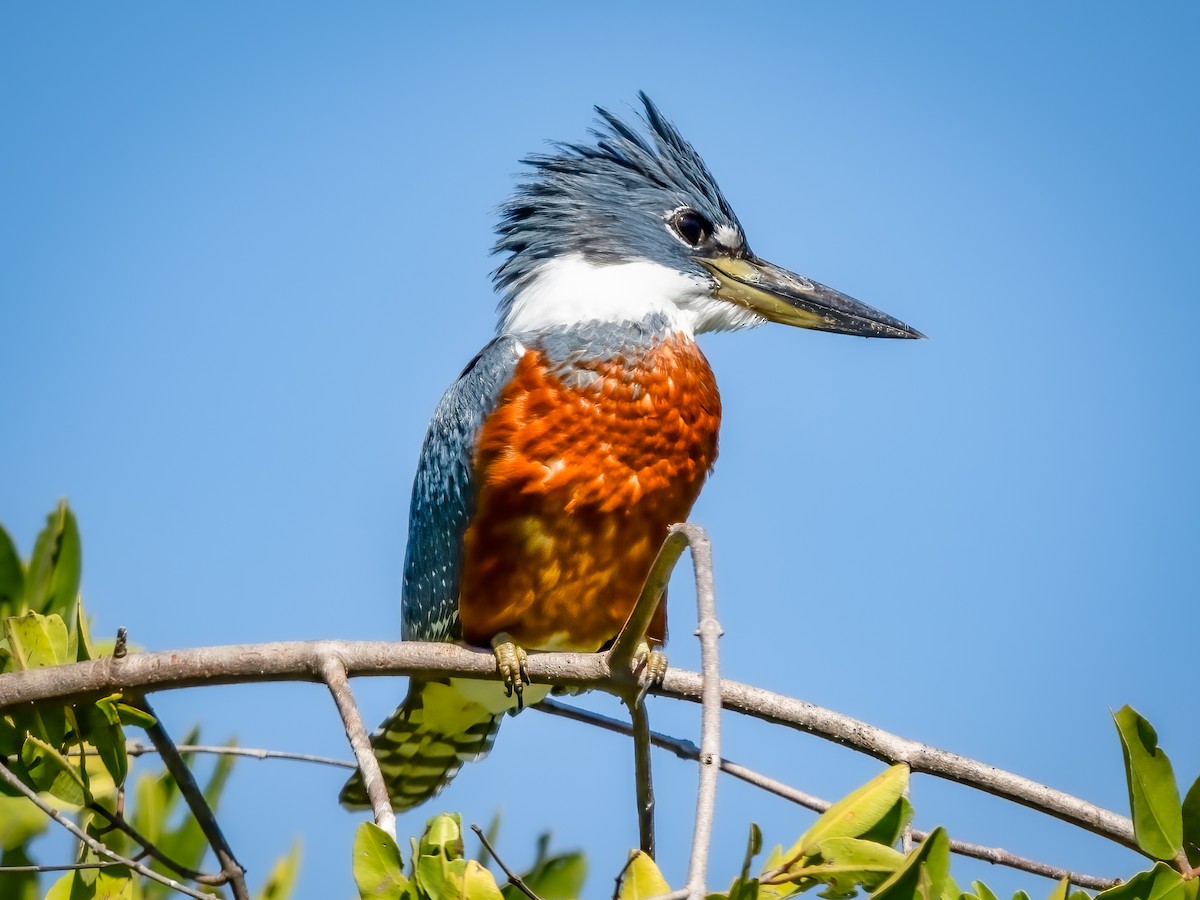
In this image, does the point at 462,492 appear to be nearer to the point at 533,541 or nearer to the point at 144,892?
the point at 533,541

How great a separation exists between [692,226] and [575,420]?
1047 mm

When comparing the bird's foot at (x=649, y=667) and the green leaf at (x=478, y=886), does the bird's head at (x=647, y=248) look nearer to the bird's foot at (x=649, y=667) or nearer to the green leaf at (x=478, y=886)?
the bird's foot at (x=649, y=667)

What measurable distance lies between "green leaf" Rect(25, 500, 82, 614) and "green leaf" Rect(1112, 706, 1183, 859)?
2.37 m

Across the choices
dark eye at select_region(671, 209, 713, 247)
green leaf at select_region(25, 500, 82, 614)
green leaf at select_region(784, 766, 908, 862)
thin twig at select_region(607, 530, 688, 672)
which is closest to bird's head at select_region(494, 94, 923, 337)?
dark eye at select_region(671, 209, 713, 247)

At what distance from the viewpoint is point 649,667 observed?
3248 millimetres

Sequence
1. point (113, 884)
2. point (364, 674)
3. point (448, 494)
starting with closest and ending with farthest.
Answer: point (113, 884), point (364, 674), point (448, 494)

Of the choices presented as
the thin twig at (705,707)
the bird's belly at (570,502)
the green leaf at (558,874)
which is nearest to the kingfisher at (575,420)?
the bird's belly at (570,502)

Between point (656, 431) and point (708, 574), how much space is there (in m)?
1.79

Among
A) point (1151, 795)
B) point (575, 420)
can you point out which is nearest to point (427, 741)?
point (575, 420)

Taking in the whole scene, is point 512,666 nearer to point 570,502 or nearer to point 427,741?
Result: point 570,502

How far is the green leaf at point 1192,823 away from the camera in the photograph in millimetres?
2119

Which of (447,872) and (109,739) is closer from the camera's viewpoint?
(447,872)

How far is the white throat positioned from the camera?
13.3 ft

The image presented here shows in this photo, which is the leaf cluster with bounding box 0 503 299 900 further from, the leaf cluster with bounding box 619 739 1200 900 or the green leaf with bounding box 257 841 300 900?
the leaf cluster with bounding box 619 739 1200 900
